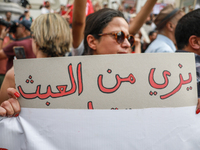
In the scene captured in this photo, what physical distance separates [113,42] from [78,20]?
0.49 m

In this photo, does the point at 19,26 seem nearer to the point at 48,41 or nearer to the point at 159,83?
the point at 48,41

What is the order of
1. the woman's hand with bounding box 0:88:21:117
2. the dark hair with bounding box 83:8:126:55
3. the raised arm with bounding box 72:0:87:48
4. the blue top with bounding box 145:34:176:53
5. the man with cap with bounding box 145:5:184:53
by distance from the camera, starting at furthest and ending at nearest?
the man with cap with bounding box 145:5:184:53 → the blue top with bounding box 145:34:176:53 → the raised arm with bounding box 72:0:87:48 → the dark hair with bounding box 83:8:126:55 → the woman's hand with bounding box 0:88:21:117

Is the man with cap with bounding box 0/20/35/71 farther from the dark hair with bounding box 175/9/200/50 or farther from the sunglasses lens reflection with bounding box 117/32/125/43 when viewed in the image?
the dark hair with bounding box 175/9/200/50

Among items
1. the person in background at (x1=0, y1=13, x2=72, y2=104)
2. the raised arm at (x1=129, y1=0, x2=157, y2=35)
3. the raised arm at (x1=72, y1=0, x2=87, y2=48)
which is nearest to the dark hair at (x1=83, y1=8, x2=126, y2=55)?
the raised arm at (x1=72, y1=0, x2=87, y2=48)

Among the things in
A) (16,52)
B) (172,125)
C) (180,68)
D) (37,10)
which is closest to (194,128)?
(172,125)

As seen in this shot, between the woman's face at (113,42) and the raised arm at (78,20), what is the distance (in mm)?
322

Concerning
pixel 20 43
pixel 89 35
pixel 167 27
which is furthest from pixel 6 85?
pixel 167 27

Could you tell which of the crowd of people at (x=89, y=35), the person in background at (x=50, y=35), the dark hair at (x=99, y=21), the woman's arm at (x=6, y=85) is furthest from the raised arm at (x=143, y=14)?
the woman's arm at (x=6, y=85)

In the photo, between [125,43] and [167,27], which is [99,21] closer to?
[125,43]

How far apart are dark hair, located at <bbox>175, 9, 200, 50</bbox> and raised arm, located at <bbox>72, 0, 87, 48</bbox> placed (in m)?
0.87

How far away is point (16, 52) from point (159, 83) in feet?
6.66

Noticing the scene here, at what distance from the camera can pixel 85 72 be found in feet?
3.67

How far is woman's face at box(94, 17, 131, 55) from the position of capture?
1.45 metres

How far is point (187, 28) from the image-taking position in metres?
1.60
